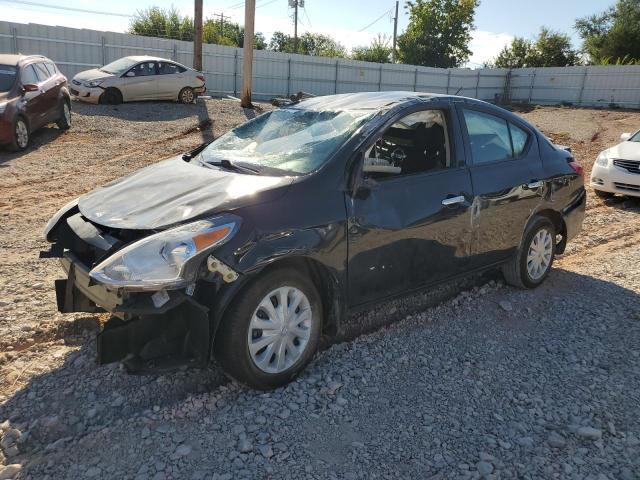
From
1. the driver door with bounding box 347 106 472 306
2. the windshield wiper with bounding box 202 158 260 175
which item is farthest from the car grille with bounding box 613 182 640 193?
the windshield wiper with bounding box 202 158 260 175

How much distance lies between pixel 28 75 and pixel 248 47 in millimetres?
8260

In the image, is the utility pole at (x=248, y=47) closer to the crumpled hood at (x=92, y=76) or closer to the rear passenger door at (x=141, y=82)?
the rear passenger door at (x=141, y=82)

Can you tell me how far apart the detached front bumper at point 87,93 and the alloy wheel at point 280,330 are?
583 inches

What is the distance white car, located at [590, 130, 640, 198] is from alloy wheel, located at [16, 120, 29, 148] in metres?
10.3

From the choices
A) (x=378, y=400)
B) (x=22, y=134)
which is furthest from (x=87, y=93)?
(x=378, y=400)

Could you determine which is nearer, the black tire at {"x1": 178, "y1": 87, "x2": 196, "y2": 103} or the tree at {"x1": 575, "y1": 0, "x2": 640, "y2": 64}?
the black tire at {"x1": 178, "y1": 87, "x2": 196, "y2": 103}

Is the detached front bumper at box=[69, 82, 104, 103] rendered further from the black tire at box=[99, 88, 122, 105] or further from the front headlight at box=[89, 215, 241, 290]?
the front headlight at box=[89, 215, 241, 290]

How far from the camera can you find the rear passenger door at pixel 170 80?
57.0 ft

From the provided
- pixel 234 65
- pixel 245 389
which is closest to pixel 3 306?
pixel 245 389

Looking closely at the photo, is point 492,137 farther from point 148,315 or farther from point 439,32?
point 439,32

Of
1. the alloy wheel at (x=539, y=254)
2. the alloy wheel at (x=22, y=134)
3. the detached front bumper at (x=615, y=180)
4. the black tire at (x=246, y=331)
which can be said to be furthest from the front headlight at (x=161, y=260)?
the alloy wheel at (x=22, y=134)

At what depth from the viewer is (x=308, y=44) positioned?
68875 millimetres

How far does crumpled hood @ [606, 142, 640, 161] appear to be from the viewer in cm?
927

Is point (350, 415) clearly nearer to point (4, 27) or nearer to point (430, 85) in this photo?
point (4, 27)
